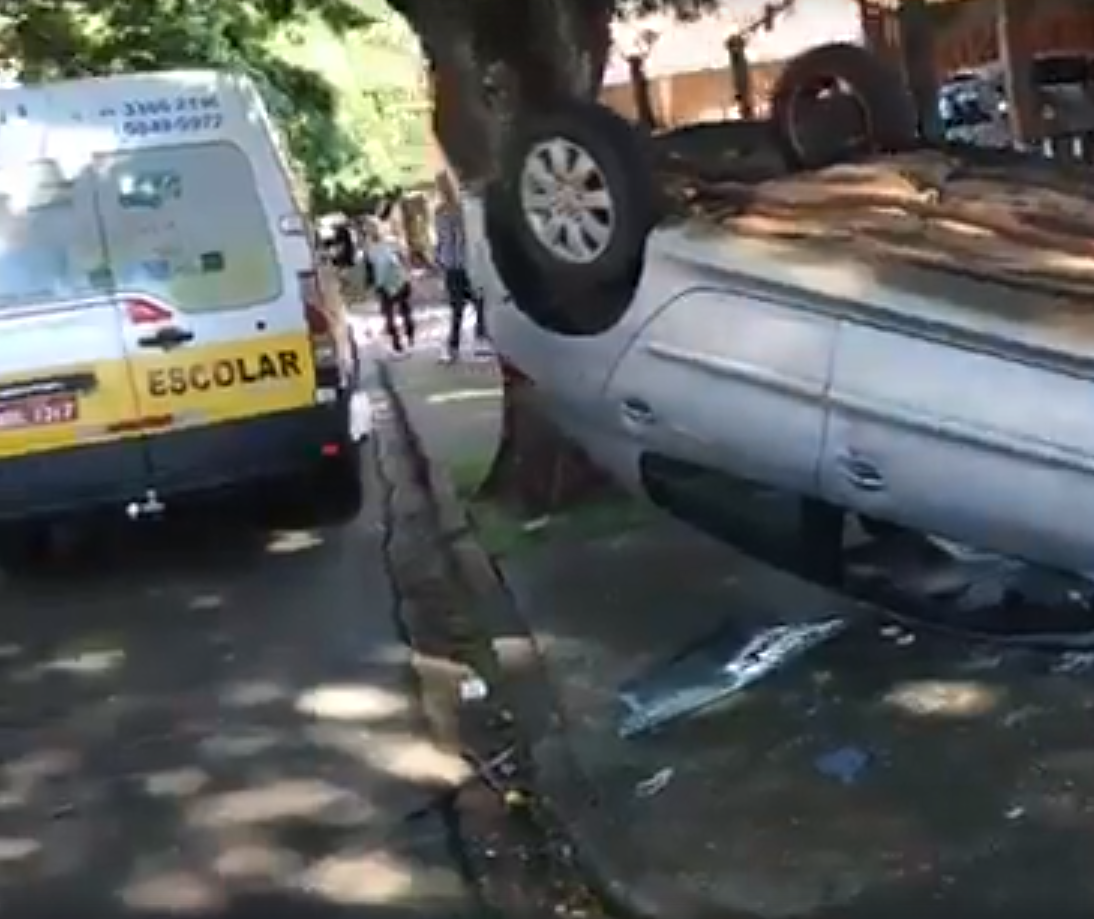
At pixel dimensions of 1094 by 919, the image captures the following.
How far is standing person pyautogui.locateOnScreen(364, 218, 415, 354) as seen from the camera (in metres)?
26.8

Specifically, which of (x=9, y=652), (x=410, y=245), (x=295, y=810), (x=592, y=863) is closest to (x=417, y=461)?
(x=9, y=652)

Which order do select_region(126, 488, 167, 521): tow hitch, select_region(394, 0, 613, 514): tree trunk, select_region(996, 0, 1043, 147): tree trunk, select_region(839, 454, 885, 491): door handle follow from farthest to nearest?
select_region(996, 0, 1043, 147): tree trunk
select_region(126, 488, 167, 521): tow hitch
select_region(394, 0, 613, 514): tree trunk
select_region(839, 454, 885, 491): door handle

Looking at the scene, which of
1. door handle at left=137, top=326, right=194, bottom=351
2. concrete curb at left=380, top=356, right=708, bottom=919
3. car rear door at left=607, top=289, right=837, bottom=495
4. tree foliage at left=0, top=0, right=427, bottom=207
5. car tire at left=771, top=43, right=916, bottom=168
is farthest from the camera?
tree foliage at left=0, top=0, right=427, bottom=207

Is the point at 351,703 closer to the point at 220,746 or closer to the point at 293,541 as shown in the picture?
the point at 220,746

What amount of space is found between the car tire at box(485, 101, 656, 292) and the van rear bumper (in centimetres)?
318

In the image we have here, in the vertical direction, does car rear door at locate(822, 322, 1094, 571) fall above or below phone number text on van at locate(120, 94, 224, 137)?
below

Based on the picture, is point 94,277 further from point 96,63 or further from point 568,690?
point 96,63

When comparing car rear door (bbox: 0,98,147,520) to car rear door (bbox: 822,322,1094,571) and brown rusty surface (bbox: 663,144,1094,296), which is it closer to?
brown rusty surface (bbox: 663,144,1094,296)

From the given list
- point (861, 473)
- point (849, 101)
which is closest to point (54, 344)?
point (849, 101)

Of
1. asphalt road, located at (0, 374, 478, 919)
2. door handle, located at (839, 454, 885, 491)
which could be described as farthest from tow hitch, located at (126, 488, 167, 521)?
door handle, located at (839, 454, 885, 491)

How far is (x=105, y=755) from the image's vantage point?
8352mm

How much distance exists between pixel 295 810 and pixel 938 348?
2352 mm

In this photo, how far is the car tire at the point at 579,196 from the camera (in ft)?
27.9

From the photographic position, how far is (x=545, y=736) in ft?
25.5
